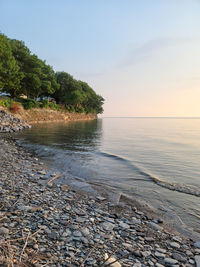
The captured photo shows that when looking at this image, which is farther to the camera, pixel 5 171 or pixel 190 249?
pixel 5 171

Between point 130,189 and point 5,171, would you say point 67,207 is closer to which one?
point 130,189

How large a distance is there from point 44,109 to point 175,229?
54.6 meters

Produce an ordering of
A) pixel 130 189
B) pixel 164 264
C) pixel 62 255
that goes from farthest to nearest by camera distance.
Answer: pixel 130 189 < pixel 164 264 < pixel 62 255

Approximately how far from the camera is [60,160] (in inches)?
507

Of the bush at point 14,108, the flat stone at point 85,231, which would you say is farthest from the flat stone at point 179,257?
the bush at point 14,108

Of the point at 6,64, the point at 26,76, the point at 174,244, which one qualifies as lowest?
the point at 174,244

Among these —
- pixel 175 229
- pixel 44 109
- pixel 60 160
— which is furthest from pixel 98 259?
pixel 44 109

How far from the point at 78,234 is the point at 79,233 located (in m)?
0.05

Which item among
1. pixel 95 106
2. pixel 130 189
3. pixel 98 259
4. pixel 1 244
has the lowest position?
pixel 130 189

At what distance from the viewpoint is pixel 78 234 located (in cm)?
408

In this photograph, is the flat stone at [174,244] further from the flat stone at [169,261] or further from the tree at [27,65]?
the tree at [27,65]

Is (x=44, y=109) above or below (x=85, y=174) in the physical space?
above

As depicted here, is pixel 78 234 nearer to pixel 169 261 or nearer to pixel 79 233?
pixel 79 233

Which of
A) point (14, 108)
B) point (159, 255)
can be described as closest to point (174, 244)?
point (159, 255)
